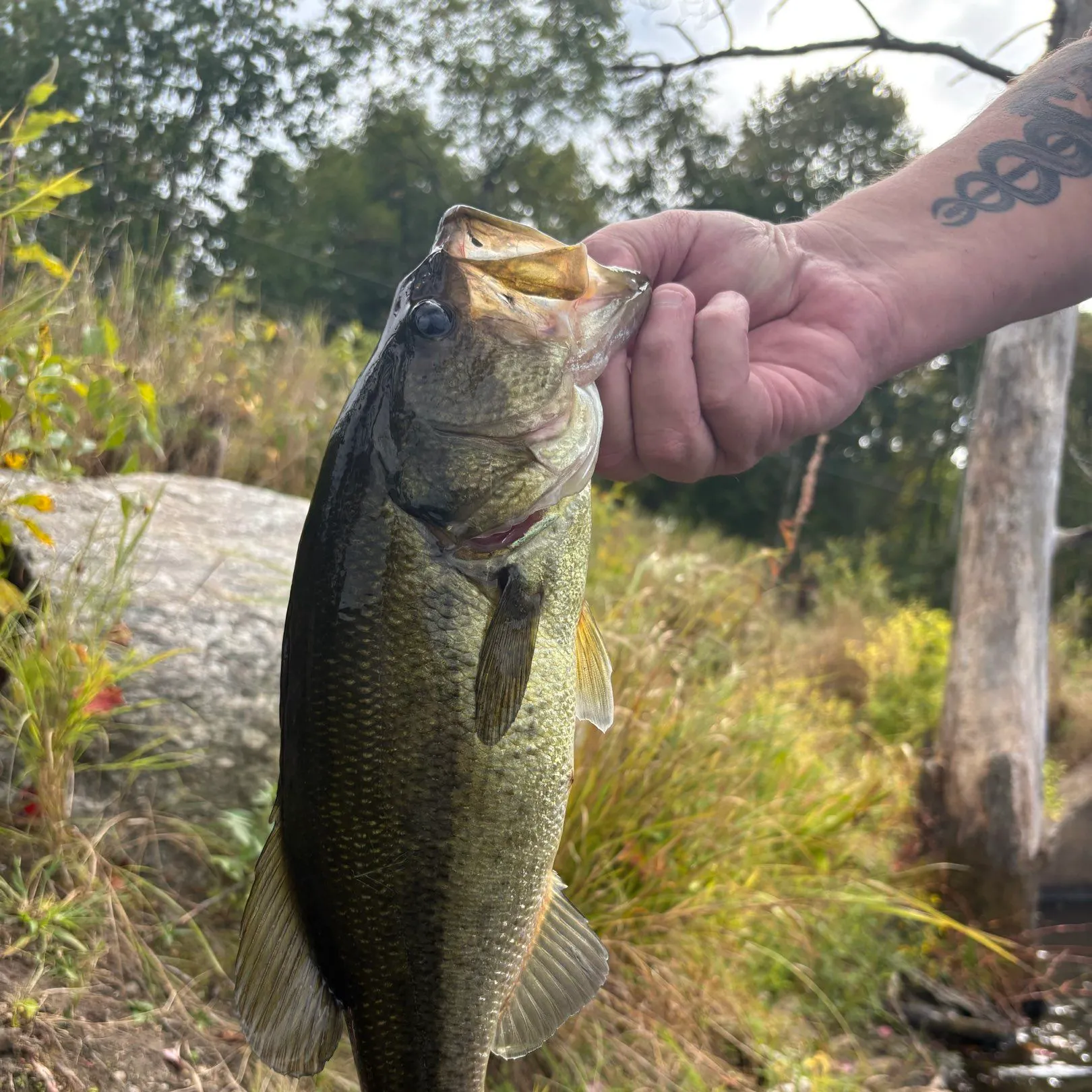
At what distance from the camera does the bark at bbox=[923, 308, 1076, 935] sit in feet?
20.4

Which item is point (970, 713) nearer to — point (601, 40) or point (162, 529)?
point (162, 529)

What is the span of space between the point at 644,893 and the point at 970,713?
395cm

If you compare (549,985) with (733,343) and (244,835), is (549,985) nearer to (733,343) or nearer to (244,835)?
(733,343)

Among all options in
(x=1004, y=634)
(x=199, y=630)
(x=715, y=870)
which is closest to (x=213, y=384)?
(x=199, y=630)

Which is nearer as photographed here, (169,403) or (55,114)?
(55,114)

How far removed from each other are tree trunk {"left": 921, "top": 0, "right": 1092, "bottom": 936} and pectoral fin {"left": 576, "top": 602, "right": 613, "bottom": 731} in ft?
18.6

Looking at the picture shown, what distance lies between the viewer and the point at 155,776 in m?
3.19

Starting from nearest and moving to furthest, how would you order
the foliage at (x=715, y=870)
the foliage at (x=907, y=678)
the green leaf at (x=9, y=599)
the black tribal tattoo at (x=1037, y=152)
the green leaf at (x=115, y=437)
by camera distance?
the black tribal tattoo at (x=1037, y=152) < the green leaf at (x=9, y=599) < the green leaf at (x=115, y=437) < the foliage at (x=715, y=870) < the foliage at (x=907, y=678)

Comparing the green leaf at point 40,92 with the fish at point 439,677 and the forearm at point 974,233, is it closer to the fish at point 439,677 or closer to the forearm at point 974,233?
the fish at point 439,677

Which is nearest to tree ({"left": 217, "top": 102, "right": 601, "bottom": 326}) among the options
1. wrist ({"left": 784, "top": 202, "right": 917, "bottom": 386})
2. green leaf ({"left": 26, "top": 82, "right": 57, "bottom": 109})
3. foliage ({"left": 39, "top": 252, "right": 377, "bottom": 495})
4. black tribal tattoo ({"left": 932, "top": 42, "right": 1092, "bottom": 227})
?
foliage ({"left": 39, "top": 252, "right": 377, "bottom": 495})

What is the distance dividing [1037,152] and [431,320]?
1700 millimetres

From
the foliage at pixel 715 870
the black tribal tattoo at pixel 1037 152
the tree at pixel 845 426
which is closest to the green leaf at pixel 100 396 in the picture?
the foliage at pixel 715 870

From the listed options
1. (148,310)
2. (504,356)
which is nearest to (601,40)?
(148,310)

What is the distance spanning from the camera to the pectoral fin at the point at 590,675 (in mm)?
1507
